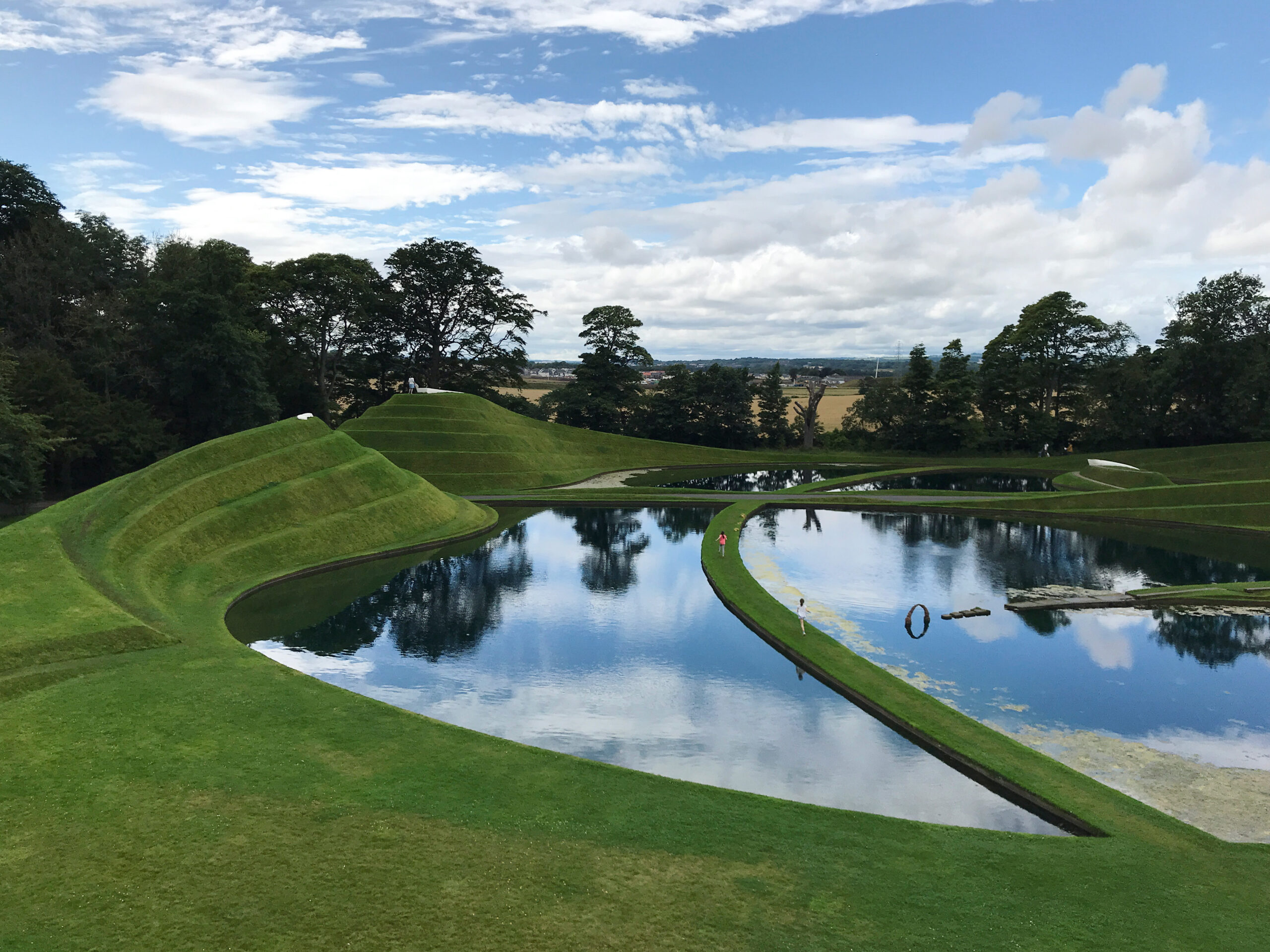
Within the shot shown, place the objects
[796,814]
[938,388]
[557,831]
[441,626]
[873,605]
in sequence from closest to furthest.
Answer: [557,831], [796,814], [441,626], [873,605], [938,388]

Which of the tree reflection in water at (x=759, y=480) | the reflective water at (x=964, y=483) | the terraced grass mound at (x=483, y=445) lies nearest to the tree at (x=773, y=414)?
the tree reflection in water at (x=759, y=480)

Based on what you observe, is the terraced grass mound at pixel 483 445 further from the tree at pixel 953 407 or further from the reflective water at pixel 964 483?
the tree at pixel 953 407

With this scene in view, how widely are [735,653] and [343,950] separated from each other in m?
19.1

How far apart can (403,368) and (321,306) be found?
550 inches

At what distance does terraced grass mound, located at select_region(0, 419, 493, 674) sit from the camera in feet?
86.6

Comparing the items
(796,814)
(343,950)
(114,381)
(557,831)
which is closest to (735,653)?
(796,814)

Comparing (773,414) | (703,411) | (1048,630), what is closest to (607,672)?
(1048,630)

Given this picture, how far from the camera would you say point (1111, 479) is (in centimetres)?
7181

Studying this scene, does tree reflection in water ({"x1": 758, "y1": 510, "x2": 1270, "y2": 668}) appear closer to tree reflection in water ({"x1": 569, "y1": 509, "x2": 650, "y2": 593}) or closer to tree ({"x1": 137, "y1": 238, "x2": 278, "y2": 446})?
tree reflection in water ({"x1": 569, "y1": 509, "x2": 650, "y2": 593})

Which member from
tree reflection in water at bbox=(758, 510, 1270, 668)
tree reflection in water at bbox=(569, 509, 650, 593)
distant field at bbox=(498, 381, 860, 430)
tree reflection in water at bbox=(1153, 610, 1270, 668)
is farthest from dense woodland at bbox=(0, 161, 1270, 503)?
tree reflection in water at bbox=(1153, 610, 1270, 668)

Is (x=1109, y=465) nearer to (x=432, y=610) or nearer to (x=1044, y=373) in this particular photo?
(x=1044, y=373)

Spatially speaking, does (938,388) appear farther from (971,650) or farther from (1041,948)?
(1041,948)

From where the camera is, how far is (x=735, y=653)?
2973 centimetres

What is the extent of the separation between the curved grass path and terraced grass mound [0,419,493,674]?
1.34 meters
